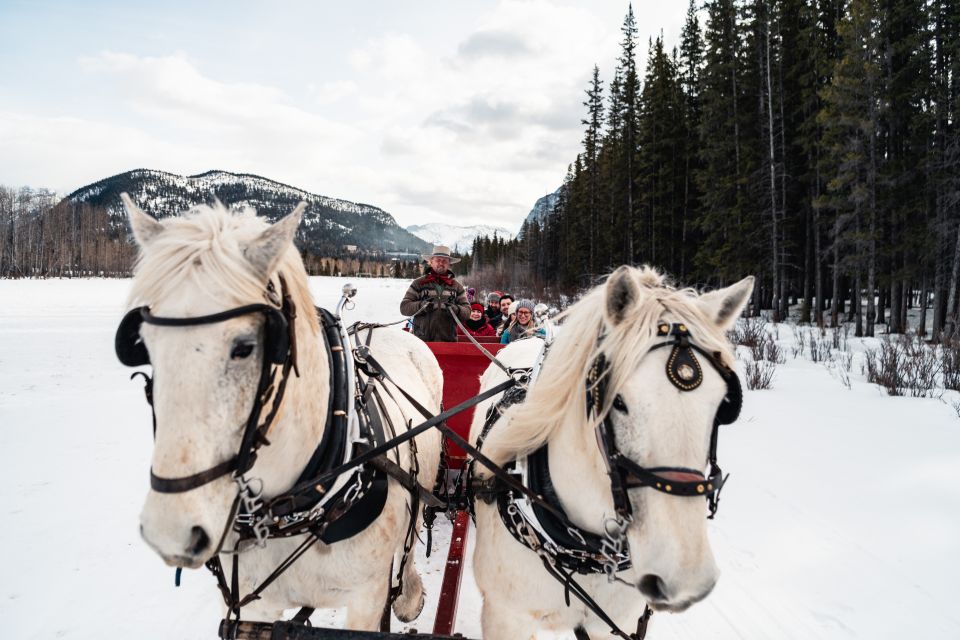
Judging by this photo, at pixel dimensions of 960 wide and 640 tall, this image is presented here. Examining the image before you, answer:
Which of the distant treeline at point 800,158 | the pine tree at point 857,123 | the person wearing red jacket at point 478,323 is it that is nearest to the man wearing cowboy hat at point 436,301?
the person wearing red jacket at point 478,323

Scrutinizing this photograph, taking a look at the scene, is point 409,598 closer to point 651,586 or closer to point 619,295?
point 651,586

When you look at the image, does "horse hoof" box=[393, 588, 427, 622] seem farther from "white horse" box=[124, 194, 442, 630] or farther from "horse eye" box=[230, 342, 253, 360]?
"horse eye" box=[230, 342, 253, 360]

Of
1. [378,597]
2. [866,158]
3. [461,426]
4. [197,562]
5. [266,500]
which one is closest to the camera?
[197,562]

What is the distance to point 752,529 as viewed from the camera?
13.8 feet

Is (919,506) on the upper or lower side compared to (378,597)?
lower

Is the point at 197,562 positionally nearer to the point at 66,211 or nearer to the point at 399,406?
the point at 399,406

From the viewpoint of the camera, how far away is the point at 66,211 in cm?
6019

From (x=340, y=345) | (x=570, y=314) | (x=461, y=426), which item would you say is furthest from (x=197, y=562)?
(x=461, y=426)

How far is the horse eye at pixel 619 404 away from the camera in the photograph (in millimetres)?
1479

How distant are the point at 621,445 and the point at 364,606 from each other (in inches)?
55.1

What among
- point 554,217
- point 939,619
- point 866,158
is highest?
point 554,217

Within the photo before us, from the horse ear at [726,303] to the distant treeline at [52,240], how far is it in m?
42.5

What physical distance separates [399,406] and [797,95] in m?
25.2

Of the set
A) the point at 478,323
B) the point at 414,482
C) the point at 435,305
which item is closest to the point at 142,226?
the point at 414,482
